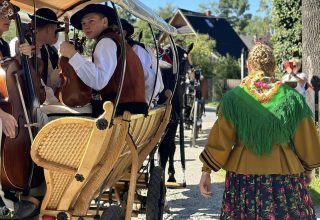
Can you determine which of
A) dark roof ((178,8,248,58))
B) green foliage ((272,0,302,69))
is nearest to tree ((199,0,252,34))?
dark roof ((178,8,248,58))

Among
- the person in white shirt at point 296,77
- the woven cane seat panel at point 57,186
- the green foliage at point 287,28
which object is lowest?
the woven cane seat panel at point 57,186

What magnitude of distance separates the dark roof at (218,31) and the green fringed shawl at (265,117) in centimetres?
3845

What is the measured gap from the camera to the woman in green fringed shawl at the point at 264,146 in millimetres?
3258

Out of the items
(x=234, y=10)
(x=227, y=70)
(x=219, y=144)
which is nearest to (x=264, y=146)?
(x=219, y=144)

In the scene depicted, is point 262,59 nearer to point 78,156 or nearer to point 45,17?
point 78,156

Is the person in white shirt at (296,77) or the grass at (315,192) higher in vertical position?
the person in white shirt at (296,77)

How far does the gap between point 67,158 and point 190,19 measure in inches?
1583

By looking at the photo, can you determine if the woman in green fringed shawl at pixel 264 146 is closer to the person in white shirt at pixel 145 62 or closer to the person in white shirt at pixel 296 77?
the person in white shirt at pixel 145 62

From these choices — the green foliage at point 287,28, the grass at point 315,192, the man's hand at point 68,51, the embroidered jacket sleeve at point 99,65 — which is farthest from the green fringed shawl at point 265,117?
the green foliage at point 287,28

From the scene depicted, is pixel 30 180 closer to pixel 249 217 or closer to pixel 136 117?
pixel 136 117

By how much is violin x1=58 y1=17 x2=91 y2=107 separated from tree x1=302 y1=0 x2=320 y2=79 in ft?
20.5

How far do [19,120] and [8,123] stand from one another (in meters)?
0.16

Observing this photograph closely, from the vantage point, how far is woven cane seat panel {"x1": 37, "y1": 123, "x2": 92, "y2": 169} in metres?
2.78

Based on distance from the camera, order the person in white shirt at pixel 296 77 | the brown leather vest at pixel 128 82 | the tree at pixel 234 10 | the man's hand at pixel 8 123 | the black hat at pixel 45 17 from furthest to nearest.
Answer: the tree at pixel 234 10 < the person in white shirt at pixel 296 77 < the black hat at pixel 45 17 < the brown leather vest at pixel 128 82 < the man's hand at pixel 8 123
